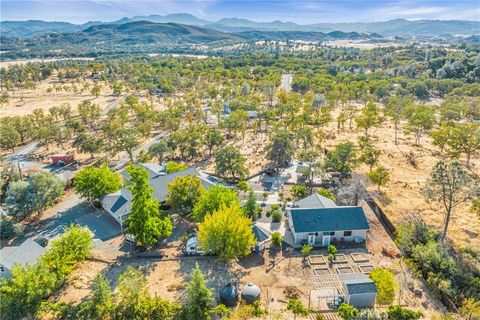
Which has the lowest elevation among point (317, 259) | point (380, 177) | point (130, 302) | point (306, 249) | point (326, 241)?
point (317, 259)

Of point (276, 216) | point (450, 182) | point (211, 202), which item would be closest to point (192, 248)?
point (211, 202)

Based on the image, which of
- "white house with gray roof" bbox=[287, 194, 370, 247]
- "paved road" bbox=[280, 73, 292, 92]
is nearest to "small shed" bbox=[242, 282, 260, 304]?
"white house with gray roof" bbox=[287, 194, 370, 247]

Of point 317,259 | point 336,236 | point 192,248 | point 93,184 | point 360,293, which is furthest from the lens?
point 93,184

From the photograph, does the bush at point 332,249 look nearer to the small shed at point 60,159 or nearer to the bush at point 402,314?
the bush at point 402,314

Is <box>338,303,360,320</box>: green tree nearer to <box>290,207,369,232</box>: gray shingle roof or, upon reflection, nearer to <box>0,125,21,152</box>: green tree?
<box>290,207,369,232</box>: gray shingle roof

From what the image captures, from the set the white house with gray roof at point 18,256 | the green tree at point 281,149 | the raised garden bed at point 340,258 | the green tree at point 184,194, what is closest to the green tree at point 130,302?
the white house with gray roof at point 18,256

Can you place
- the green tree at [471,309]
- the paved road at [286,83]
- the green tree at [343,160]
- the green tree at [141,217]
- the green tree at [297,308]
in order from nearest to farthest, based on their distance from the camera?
the green tree at [471,309]
the green tree at [297,308]
the green tree at [141,217]
the green tree at [343,160]
the paved road at [286,83]

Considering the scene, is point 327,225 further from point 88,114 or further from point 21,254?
point 88,114
